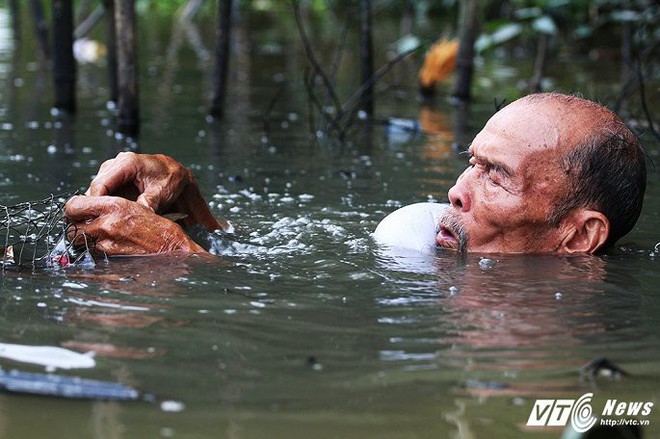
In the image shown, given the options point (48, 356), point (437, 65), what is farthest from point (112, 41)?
point (48, 356)

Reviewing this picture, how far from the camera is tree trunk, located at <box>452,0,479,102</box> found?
1028cm

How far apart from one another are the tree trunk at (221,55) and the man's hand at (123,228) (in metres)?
4.68

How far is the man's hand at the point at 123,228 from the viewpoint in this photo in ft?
14.5

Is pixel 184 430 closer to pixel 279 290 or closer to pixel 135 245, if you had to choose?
pixel 279 290

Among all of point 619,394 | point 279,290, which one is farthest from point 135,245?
point 619,394

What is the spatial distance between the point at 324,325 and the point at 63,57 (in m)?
A: 6.16

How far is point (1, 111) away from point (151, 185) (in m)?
5.52

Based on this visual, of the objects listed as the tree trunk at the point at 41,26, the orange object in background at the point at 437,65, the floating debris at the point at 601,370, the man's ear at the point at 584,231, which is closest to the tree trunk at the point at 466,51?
the orange object in background at the point at 437,65

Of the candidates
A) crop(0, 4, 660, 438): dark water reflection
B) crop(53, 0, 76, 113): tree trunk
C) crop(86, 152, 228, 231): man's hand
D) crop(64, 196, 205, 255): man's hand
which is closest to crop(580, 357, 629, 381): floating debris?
crop(0, 4, 660, 438): dark water reflection

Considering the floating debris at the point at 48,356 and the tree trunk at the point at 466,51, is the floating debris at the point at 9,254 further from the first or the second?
the tree trunk at the point at 466,51

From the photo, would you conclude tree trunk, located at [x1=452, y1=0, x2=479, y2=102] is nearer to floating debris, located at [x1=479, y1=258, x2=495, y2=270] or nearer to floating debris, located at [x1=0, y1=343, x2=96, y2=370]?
floating debris, located at [x1=479, y1=258, x2=495, y2=270]

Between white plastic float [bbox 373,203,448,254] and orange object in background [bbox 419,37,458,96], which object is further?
orange object in background [bbox 419,37,458,96]

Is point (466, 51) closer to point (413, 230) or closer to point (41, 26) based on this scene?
point (413, 230)

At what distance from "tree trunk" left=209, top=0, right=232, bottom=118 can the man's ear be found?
4.85m
